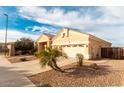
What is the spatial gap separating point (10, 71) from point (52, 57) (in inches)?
79.7

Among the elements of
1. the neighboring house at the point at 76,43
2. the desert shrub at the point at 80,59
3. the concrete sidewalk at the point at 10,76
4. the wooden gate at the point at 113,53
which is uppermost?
the neighboring house at the point at 76,43

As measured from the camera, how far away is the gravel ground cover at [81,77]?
7.61 meters

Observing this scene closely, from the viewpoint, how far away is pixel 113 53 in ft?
32.2

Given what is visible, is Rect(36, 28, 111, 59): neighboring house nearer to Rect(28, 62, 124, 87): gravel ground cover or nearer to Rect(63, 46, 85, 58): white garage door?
Rect(63, 46, 85, 58): white garage door

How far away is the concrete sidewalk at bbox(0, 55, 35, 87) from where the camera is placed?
25.0 ft

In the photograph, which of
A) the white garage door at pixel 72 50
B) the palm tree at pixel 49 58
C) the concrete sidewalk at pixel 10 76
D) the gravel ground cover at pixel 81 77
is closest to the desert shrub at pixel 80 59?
the gravel ground cover at pixel 81 77

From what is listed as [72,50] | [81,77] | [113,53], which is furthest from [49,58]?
[113,53]

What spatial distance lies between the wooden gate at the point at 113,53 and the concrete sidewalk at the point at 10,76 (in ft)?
11.3

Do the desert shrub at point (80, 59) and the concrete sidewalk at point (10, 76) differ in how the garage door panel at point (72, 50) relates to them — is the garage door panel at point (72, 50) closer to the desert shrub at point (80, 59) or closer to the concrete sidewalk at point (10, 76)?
the desert shrub at point (80, 59)

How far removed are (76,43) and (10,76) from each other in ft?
9.97

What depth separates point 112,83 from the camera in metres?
7.57

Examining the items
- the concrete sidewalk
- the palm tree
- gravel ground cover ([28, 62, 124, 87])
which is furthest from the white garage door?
the concrete sidewalk

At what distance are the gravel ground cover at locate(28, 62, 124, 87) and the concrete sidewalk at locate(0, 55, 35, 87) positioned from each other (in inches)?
12.5
